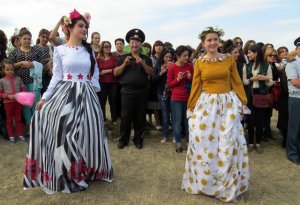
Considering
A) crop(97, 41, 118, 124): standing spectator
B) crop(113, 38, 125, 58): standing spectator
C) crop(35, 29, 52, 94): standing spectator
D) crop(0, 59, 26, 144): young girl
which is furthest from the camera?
crop(113, 38, 125, 58): standing spectator

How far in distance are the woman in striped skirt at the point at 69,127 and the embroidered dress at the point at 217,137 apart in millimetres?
1239

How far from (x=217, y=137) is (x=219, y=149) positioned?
147 millimetres

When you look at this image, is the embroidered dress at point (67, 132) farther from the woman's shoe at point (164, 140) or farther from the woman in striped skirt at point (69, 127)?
the woman's shoe at point (164, 140)

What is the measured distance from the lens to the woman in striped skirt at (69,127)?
13.9 feet

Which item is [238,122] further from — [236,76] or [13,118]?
[13,118]

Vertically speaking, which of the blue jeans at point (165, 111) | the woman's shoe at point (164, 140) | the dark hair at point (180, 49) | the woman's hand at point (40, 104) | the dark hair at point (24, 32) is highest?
the dark hair at point (24, 32)

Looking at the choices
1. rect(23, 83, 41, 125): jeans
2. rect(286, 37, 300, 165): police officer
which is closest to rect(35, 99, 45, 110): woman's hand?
rect(23, 83, 41, 125): jeans

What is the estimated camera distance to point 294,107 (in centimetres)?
586

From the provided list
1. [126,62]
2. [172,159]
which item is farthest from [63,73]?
[172,159]

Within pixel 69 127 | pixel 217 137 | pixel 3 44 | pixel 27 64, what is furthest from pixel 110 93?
pixel 217 137

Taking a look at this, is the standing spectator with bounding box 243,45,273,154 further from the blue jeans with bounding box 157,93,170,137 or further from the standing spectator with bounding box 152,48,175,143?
the blue jeans with bounding box 157,93,170,137

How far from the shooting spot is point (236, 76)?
446 centimetres

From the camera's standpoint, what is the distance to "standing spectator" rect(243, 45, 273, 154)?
6332 millimetres

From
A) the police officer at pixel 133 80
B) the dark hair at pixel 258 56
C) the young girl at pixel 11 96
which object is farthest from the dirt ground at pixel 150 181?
the dark hair at pixel 258 56
